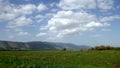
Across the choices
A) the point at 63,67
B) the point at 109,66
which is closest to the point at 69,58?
the point at 109,66

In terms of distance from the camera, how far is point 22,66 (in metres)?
37.3

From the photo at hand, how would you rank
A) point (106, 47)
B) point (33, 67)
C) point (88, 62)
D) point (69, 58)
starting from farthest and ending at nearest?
point (106, 47) → point (69, 58) → point (88, 62) → point (33, 67)

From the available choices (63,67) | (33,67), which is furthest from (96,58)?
(33,67)

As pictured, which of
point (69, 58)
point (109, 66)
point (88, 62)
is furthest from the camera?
point (69, 58)

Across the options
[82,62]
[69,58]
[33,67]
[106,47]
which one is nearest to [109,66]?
[82,62]

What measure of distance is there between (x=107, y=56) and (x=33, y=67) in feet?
75.7

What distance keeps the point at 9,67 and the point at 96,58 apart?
72.1ft

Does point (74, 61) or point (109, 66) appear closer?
point (109, 66)

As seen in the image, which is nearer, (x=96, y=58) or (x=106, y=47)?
(x=96, y=58)

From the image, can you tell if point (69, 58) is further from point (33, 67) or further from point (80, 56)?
point (33, 67)

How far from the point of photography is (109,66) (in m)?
43.9

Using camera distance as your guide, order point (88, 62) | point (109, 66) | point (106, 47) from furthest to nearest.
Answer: point (106, 47) → point (88, 62) → point (109, 66)

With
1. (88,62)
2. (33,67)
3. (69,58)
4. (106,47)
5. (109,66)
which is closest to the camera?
(33,67)

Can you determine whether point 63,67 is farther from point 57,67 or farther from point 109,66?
point 109,66
